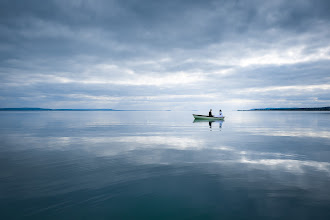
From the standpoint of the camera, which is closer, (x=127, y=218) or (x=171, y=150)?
(x=127, y=218)

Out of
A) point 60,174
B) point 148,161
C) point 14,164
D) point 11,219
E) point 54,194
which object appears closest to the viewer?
point 11,219

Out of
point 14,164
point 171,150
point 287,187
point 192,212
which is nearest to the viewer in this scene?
point 192,212

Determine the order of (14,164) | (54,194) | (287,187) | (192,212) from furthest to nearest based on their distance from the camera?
(14,164) < (287,187) < (54,194) < (192,212)

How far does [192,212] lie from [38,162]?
12505 millimetres

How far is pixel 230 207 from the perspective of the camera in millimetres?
8320

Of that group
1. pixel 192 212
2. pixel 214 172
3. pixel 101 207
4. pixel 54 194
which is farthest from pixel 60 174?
pixel 214 172

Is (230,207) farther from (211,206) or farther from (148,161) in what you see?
(148,161)

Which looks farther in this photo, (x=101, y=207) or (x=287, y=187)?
(x=287, y=187)

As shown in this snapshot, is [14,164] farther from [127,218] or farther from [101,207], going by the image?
[127,218]

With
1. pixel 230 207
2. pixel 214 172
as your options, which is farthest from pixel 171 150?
pixel 230 207

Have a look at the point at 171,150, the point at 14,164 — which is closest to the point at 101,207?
the point at 14,164

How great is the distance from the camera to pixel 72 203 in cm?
842

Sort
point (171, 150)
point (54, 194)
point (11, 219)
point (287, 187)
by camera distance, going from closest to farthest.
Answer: point (11, 219)
point (54, 194)
point (287, 187)
point (171, 150)

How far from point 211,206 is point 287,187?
15.1ft
